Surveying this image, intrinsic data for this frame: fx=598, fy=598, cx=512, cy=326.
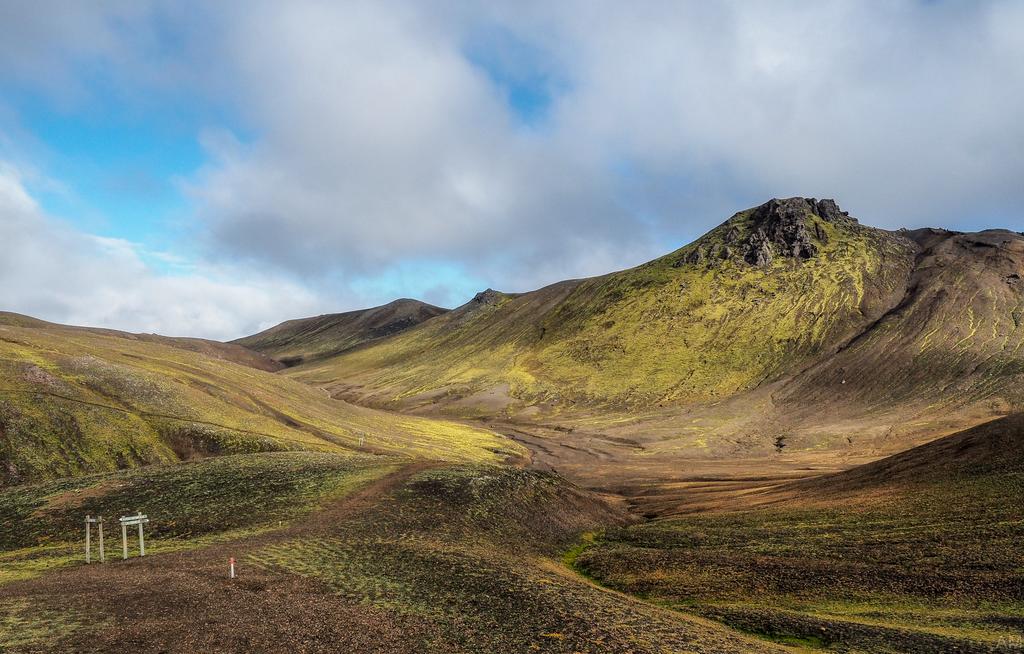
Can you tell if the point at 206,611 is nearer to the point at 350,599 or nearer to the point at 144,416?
the point at 350,599

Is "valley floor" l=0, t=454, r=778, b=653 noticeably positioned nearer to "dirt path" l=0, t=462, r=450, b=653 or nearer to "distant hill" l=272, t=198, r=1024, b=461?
"dirt path" l=0, t=462, r=450, b=653

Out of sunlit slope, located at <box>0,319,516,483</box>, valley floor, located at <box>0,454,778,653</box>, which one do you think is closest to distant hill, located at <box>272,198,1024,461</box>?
sunlit slope, located at <box>0,319,516,483</box>

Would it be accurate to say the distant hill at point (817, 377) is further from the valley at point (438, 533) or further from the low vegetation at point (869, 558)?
the low vegetation at point (869, 558)

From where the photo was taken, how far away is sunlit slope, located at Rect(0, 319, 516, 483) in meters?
60.2

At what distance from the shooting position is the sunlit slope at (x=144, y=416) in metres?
60.2

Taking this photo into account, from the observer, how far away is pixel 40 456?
189 feet

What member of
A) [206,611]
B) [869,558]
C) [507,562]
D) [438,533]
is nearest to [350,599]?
[206,611]

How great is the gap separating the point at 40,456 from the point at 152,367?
112ft

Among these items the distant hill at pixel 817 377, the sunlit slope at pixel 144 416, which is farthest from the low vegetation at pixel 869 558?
the distant hill at pixel 817 377

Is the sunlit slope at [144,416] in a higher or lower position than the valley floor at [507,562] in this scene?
higher

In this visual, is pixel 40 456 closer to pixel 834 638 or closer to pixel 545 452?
pixel 834 638

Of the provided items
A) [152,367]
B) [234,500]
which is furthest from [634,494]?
[152,367]

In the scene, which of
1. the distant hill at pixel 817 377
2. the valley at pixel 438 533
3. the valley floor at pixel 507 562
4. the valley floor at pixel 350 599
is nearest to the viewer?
the valley floor at pixel 350 599

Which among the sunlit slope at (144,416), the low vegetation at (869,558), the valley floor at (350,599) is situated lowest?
the low vegetation at (869,558)
